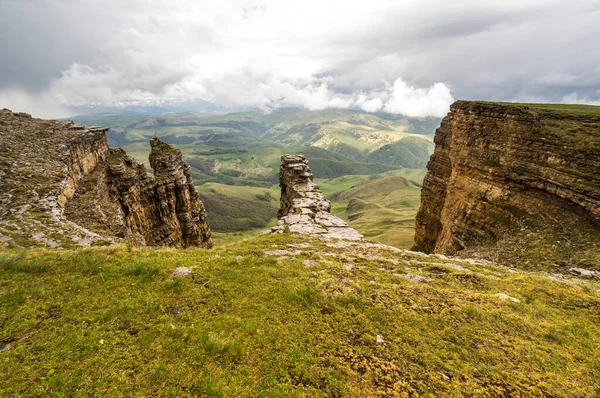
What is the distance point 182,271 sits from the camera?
1659 cm

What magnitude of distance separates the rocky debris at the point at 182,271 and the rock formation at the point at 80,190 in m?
12.6

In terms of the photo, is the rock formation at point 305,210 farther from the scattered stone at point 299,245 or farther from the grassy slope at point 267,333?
the grassy slope at point 267,333

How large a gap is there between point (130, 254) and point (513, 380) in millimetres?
21804

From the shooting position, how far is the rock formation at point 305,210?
31.3m

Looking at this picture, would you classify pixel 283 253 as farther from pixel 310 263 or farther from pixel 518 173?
pixel 518 173

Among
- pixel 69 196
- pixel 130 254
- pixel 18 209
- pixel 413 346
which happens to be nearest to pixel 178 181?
pixel 69 196

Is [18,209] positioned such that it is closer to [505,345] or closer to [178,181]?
[178,181]

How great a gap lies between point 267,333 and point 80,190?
39.0 m

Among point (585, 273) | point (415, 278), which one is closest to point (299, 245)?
point (415, 278)

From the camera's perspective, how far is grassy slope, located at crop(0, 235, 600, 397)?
32.0 ft

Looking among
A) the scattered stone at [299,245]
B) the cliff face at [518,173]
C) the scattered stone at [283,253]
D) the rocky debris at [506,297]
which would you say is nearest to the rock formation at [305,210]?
the scattered stone at [299,245]

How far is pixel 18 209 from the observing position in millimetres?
26750

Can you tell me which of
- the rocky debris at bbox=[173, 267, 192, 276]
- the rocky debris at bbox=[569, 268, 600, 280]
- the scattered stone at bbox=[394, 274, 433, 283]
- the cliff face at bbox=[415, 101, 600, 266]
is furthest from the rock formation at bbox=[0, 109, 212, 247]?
the cliff face at bbox=[415, 101, 600, 266]

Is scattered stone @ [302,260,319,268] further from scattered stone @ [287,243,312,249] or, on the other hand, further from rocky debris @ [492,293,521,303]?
rocky debris @ [492,293,521,303]
